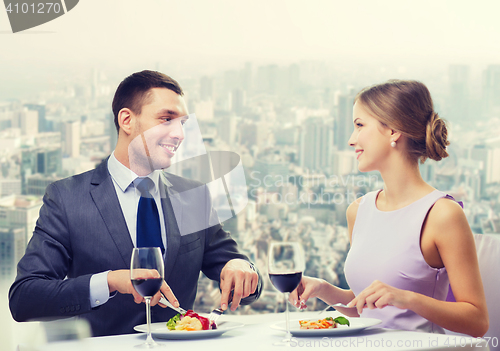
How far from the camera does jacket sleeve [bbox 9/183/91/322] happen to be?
1.20m

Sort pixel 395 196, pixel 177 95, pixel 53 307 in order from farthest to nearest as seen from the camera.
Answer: pixel 177 95 < pixel 395 196 < pixel 53 307

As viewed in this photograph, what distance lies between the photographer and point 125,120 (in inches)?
69.0

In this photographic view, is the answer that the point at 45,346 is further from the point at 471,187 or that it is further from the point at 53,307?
the point at 471,187

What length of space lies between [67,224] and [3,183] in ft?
5.55

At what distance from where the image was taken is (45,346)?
101 centimetres

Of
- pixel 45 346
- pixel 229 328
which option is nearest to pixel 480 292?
pixel 229 328

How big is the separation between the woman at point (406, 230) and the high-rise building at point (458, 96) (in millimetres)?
2239

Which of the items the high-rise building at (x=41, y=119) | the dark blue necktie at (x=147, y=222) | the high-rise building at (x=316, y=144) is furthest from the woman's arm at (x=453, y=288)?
the high-rise building at (x=41, y=119)

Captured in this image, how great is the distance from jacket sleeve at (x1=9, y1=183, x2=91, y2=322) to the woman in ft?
1.93

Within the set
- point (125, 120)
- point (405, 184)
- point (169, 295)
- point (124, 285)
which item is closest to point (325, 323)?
point (169, 295)

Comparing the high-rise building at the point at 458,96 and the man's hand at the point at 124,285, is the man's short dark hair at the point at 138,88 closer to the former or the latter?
the man's hand at the point at 124,285

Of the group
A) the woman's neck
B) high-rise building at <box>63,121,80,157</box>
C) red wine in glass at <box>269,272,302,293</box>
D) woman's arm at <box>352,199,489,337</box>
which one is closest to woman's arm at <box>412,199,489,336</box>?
woman's arm at <box>352,199,489,337</box>

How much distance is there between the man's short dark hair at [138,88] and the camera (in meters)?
1.75

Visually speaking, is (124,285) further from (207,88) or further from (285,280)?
(207,88)
